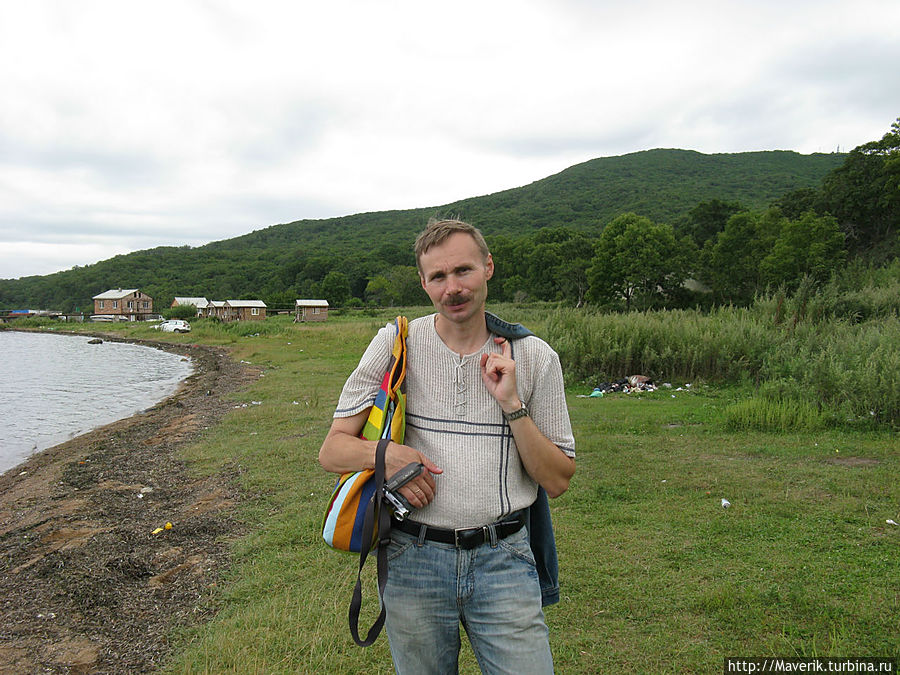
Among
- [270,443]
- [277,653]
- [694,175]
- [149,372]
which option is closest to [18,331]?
[149,372]

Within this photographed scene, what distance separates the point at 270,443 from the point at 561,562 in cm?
589

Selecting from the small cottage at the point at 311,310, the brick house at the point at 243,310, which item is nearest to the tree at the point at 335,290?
the small cottage at the point at 311,310

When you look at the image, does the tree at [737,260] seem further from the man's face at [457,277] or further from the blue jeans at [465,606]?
the blue jeans at [465,606]

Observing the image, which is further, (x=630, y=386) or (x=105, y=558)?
(x=630, y=386)

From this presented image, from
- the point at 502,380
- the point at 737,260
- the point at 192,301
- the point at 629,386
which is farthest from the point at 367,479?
the point at 192,301

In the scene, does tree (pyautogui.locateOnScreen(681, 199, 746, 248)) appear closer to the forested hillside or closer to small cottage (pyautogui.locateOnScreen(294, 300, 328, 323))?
the forested hillside

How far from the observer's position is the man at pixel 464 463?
180 cm

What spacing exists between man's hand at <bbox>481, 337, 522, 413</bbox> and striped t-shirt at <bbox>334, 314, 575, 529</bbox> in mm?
83

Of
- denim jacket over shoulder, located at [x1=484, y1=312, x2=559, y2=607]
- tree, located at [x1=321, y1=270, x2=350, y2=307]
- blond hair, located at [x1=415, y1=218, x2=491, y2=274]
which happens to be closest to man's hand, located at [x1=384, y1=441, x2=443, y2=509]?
denim jacket over shoulder, located at [x1=484, y1=312, x2=559, y2=607]

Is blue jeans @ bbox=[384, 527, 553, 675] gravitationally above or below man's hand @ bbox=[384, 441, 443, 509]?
below

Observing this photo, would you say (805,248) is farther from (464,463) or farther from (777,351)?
(464,463)

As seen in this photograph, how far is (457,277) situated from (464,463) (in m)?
0.61

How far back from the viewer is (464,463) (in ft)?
6.14

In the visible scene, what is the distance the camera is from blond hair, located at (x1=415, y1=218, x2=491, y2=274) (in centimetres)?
197
